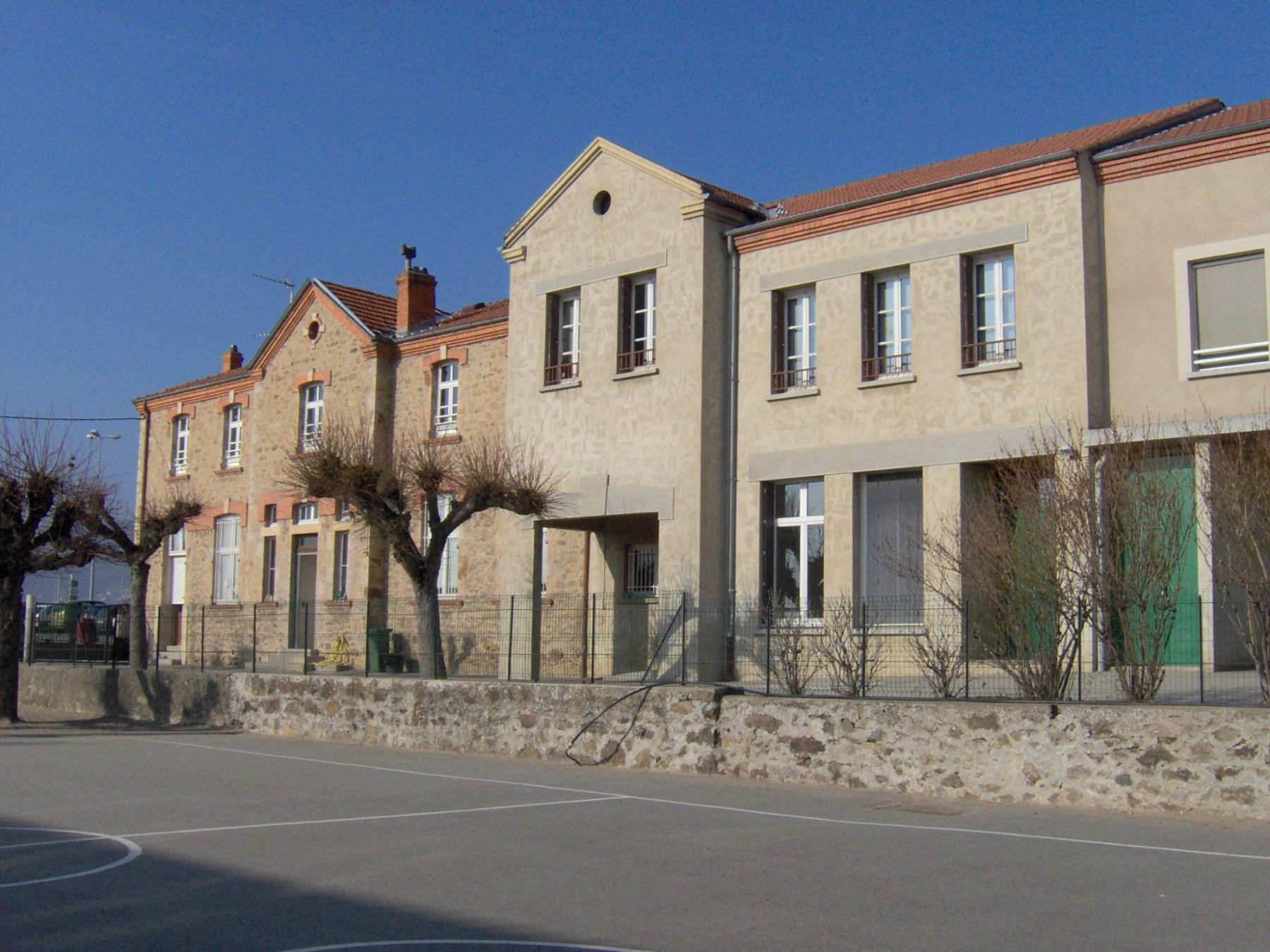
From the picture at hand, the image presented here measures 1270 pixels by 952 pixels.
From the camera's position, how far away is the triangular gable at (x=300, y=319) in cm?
3055

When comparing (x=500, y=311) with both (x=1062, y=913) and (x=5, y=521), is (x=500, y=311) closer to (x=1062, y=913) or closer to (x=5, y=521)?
(x=5, y=521)

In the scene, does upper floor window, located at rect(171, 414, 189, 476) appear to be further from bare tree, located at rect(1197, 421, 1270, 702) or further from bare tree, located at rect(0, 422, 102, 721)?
bare tree, located at rect(1197, 421, 1270, 702)

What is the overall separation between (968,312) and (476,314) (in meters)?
13.1

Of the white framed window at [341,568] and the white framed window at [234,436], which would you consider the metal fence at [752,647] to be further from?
the white framed window at [234,436]

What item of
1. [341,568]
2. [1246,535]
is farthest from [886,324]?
[341,568]

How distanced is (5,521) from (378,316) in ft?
34.2

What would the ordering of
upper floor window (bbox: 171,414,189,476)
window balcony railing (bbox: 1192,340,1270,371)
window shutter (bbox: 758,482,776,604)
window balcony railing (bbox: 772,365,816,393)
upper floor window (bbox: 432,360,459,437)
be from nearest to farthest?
window balcony railing (bbox: 1192,340,1270,371) → window shutter (bbox: 758,482,776,604) → window balcony railing (bbox: 772,365,816,393) → upper floor window (bbox: 432,360,459,437) → upper floor window (bbox: 171,414,189,476)

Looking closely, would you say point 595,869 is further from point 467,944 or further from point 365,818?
point 365,818

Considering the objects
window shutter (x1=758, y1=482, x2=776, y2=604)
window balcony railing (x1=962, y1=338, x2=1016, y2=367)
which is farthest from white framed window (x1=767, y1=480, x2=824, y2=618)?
window balcony railing (x1=962, y1=338, x2=1016, y2=367)

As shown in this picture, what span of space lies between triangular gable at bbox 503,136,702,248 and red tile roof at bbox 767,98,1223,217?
6.20 feet

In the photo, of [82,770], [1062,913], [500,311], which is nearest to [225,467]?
[500,311]

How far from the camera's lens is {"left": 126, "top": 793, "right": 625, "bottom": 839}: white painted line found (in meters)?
11.1

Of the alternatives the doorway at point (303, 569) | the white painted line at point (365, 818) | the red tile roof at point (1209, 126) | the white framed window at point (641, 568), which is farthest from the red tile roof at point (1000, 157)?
the doorway at point (303, 569)

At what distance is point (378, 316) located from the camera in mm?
31781
